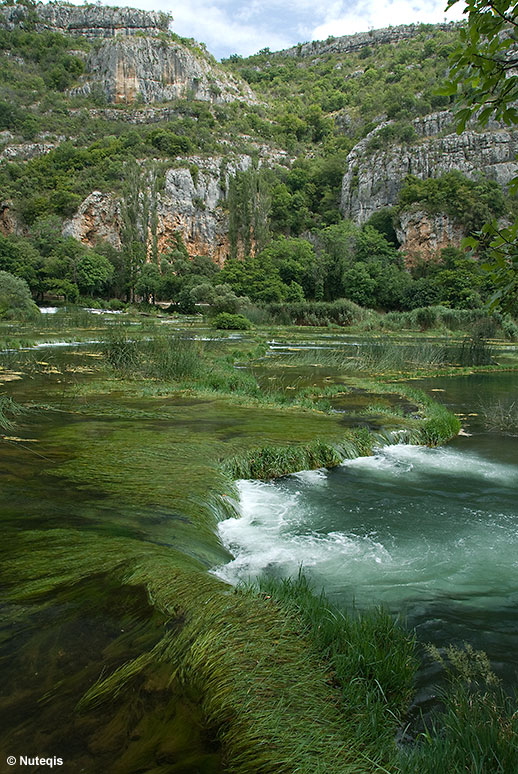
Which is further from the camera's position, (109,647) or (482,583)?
(482,583)

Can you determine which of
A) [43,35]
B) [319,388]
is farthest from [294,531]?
[43,35]

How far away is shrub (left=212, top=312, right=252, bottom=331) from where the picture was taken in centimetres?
3672

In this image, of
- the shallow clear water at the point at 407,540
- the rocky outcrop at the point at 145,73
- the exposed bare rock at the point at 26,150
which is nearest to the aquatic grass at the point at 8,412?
the shallow clear water at the point at 407,540

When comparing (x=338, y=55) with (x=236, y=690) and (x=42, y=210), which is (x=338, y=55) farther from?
(x=236, y=690)

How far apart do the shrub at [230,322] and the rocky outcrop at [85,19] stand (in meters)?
127

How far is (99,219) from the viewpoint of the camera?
246 feet

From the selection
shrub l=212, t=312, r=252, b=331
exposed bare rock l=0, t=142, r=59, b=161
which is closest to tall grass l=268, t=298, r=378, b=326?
shrub l=212, t=312, r=252, b=331

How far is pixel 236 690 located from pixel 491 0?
12.0 feet

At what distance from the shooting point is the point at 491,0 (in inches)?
91.1

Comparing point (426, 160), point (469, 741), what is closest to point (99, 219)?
point (426, 160)

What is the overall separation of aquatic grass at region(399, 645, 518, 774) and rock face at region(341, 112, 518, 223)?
277ft

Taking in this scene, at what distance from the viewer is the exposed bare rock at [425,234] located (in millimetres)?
67500

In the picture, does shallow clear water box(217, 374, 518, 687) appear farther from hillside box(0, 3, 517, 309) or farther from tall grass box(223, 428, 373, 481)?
hillside box(0, 3, 517, 309)

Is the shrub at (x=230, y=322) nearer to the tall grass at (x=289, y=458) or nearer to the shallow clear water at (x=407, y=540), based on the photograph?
the tall grass at (x=289, y=458)
